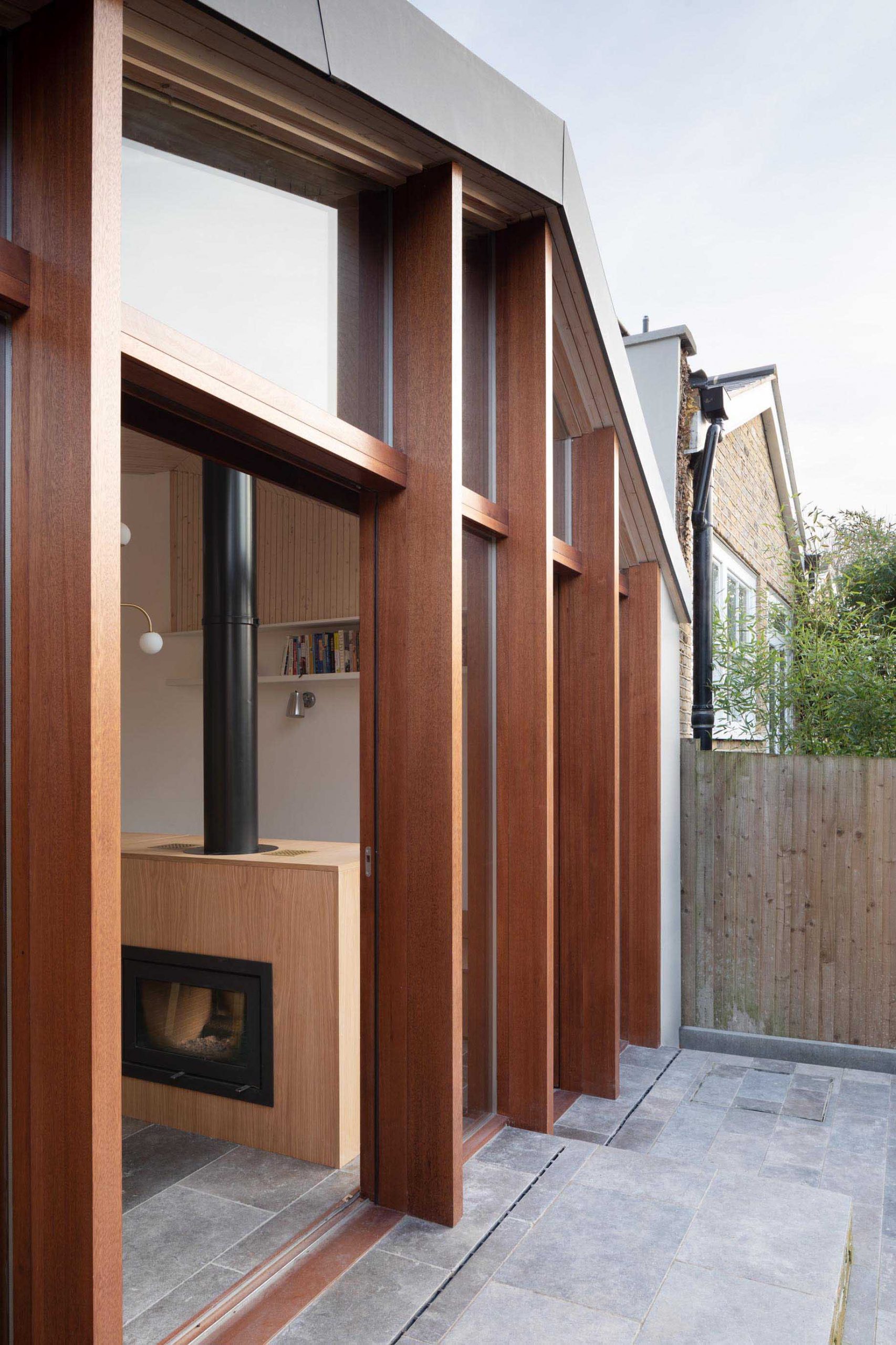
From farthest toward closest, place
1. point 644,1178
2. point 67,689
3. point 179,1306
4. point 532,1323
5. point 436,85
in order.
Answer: point 644,1178 < point 436,85 < point 179,1306 < point 532,1323 < point 67,689

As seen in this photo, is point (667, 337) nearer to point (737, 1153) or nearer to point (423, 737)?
point (423, 737)

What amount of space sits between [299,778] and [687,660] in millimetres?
2869

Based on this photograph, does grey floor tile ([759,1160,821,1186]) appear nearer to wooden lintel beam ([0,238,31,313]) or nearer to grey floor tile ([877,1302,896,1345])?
grey floor tile ([877,1302,896,1345])

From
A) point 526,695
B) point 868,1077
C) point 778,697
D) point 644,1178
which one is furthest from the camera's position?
point 778,697

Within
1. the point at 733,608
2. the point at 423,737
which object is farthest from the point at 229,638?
the point at 733,608

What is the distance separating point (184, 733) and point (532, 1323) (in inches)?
144

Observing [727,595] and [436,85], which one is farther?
[727,595]

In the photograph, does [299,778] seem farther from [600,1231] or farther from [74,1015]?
[74,1015]

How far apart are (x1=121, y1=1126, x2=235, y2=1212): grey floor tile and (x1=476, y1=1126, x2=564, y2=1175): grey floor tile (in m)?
0.90

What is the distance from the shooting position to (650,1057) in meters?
4.81

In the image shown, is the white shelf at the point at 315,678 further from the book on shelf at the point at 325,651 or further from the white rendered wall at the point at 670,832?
the white rendered wall at the point at 670,832

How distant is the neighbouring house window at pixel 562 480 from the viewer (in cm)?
400

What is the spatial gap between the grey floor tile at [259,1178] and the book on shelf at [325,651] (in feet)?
5.85

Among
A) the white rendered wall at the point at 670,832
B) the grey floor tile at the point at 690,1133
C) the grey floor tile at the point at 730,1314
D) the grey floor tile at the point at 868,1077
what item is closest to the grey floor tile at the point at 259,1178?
the grey floor tile at the point at 730,1314
